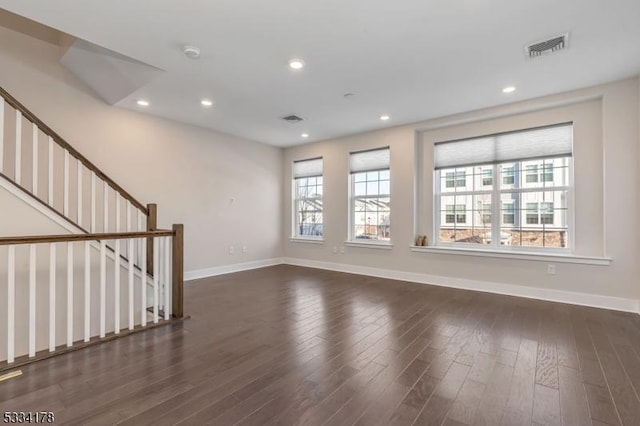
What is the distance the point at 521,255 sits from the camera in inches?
169

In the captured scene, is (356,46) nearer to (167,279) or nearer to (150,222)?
(167,279)

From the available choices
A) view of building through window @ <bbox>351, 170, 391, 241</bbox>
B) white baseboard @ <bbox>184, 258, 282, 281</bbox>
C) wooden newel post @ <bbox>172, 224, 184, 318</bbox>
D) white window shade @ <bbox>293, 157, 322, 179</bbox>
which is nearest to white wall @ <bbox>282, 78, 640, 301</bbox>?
view of building through window @ <bbox>351, 170, 391, 241</bbox>

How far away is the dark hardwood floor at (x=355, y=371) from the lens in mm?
1780

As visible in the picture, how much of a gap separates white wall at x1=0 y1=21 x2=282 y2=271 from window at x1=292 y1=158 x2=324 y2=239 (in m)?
0.44

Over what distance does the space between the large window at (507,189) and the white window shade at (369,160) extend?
936 millimetres

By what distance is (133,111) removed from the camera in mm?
4742

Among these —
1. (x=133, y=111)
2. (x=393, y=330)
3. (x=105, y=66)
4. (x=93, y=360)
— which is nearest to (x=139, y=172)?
(x=133, y=111)

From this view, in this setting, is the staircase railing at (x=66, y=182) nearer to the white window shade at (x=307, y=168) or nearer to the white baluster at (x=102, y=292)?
the white baluster at (x=102, y=292)

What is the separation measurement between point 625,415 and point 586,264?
2703 mm

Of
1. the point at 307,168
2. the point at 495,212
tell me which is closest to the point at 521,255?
the point at 495,212

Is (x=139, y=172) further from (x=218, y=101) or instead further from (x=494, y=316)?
(x=494, y=316)

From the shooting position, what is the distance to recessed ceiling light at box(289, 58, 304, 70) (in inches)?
123

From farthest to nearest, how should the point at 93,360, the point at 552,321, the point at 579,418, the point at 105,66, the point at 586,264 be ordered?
the point at 586,264
the point at 105,66
the point at 552,321
the point at 93,360
the point at 579,418

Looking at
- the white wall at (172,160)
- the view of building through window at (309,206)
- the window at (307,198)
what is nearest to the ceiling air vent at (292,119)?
the white wall at (172,160)
